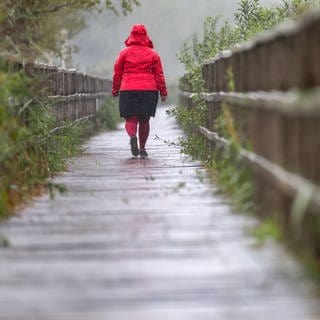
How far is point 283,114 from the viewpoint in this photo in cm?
869

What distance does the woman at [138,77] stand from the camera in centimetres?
1900

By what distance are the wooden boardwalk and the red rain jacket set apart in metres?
6.30

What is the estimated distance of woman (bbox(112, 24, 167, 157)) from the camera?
19.0m

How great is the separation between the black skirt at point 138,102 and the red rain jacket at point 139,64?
88mm

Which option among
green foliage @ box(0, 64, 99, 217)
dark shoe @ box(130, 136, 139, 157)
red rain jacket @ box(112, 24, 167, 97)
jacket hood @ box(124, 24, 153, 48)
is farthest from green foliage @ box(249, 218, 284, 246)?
dark shoe @ box(130, 136, 139, 157)

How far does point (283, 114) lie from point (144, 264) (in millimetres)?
1266

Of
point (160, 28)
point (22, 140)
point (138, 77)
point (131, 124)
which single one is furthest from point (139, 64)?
point (160, 28)

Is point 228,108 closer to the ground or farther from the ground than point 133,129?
farther from the ground

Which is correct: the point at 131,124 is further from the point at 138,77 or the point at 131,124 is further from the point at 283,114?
the point at 283,114

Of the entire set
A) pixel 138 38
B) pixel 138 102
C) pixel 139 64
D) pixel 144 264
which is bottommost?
pixel 144 264

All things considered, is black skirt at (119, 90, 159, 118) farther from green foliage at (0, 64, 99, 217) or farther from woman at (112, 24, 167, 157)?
green foliage at (0, 64, 99, 217)

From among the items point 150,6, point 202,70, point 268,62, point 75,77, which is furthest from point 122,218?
point 150,6

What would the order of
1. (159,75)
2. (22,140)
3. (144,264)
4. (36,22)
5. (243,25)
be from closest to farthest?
(144,264), (22,140), (159,75), (243,25), (36,22)

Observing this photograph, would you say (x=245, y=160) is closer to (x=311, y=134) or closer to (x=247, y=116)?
(x=247, y=116)
